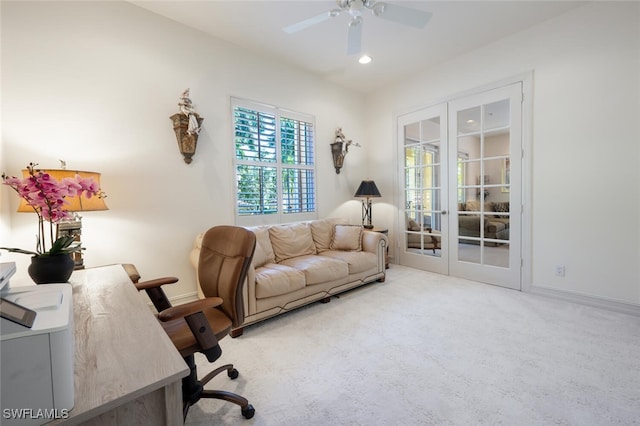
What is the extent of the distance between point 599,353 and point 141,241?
3.92m

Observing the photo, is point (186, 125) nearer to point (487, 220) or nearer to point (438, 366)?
point (438, 366)

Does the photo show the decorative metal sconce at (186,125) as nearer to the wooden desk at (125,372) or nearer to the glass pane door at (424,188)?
the wooden desk at (125,372)

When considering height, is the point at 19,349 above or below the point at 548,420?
above

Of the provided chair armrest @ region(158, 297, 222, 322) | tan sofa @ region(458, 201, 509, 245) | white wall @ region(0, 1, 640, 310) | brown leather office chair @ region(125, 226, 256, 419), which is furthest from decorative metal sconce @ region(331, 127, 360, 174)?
chair armrest @ region(158, 297, 222, 322)

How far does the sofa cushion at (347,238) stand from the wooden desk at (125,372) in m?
2.75

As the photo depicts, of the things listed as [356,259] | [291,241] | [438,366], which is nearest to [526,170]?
[356,259]

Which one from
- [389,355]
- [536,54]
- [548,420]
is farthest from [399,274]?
[536,54]

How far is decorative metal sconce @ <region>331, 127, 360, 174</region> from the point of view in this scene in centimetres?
430

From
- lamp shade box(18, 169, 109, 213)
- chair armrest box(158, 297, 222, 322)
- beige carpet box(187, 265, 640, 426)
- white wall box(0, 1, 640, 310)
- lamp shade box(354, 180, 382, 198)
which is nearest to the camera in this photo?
chair armrest box(158, 297, 222, 322)

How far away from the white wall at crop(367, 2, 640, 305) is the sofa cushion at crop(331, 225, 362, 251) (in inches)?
78.0

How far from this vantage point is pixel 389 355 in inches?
79.9

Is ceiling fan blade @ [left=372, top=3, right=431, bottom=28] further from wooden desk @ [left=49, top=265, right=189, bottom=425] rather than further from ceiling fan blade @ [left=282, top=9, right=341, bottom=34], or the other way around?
wooden desk @ [left=49, top=265, right=189, bottom=425]

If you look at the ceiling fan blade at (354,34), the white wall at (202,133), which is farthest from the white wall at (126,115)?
the ceiling fan blade at (354,34)

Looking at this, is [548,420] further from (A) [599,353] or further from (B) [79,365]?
(B) [79,365]
